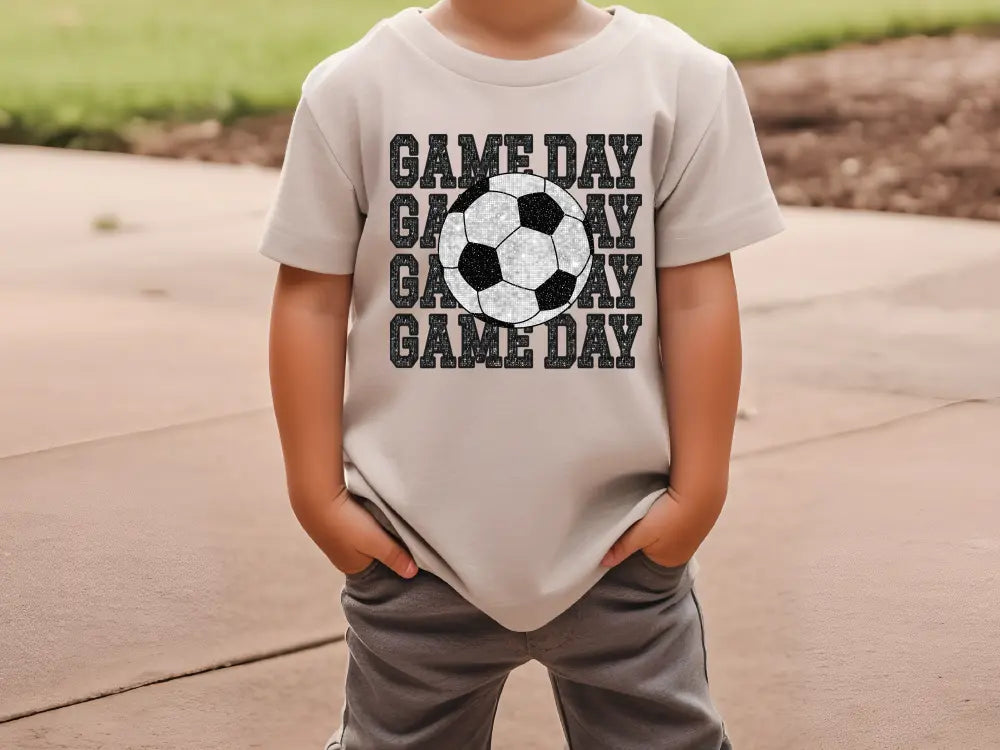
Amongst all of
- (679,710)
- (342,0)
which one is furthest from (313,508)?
(342,0)

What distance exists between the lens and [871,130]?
8.50 m

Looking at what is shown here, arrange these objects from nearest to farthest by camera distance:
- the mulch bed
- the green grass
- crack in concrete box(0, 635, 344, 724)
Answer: crack in concrete box(0, 635, 344, 724) → the mulch bed → the green grass

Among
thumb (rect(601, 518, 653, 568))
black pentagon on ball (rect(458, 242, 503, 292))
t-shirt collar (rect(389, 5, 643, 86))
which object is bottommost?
thumb (rect(601, 518, 653, 568))

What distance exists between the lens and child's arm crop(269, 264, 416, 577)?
1.58 metres

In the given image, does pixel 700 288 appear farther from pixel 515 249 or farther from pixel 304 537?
pixel 304 537

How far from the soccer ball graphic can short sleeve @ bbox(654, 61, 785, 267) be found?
0.09m

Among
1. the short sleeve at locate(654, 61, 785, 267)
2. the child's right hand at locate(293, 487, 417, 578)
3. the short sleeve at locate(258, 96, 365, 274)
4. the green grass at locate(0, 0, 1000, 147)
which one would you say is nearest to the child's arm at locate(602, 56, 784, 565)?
the short sleeve at locate(654, 61, 785, 267)

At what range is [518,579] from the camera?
5.05ft

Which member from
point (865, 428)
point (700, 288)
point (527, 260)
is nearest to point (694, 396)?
point (700, 288)

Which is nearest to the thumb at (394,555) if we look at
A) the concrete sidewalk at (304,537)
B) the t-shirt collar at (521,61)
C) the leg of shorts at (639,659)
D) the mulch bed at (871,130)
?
the leg of shorts at (639,659)

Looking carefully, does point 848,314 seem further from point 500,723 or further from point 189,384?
point 500,723

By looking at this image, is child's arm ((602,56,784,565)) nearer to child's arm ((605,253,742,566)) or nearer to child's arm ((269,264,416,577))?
child's arm ((605,253,742,566))

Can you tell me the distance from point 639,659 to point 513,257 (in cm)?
45

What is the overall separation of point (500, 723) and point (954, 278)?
3435 mm
